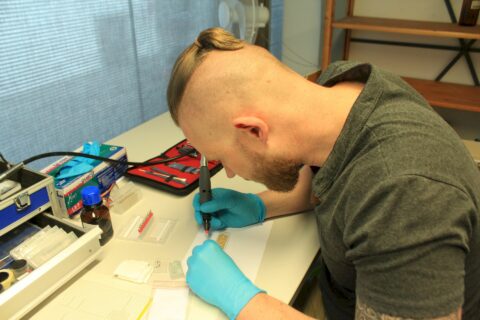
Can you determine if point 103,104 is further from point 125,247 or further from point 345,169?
point 345,169

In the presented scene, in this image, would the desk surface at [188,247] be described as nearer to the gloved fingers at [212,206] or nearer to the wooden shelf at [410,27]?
the gloved fingers at [212,206]

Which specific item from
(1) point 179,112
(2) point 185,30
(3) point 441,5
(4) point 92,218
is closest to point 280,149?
(1) point 179,112

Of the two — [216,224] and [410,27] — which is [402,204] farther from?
[410,27]

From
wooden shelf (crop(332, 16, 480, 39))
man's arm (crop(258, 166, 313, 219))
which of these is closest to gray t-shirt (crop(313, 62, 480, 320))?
man's arm (crop(258, 166, 313, 219))

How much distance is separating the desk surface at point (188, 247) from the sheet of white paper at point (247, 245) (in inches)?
0.5

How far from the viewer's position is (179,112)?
801mm

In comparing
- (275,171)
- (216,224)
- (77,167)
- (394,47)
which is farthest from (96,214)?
(394,47)

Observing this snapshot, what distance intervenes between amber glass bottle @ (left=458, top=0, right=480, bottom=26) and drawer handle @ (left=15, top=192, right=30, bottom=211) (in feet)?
6.05

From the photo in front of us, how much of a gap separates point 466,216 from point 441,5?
1663 millimetres

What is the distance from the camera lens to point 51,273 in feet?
2.37

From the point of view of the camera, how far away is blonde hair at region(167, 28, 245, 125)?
2.48 ft

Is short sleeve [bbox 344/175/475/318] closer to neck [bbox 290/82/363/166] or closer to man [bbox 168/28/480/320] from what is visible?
man [bbox 168/28/480/320]

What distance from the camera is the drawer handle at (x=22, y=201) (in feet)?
2.55

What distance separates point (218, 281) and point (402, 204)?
0.35 metres
